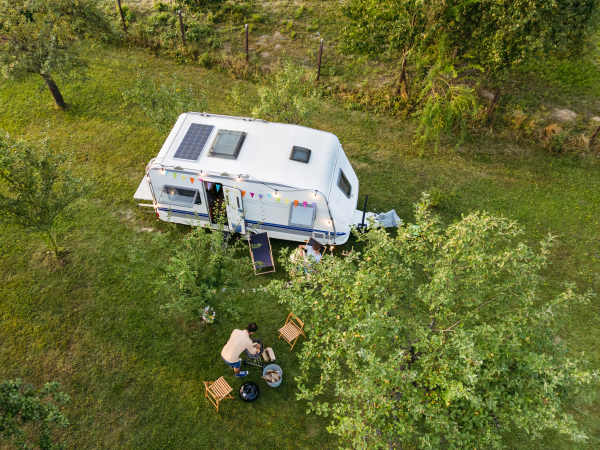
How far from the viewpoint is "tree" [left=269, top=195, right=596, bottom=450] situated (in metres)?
4.88

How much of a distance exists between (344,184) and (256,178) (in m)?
2.59

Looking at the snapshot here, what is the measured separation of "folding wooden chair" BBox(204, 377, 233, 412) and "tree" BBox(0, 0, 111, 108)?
1149 centimetres

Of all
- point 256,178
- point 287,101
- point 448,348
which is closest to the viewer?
point 448,348

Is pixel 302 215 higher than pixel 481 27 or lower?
lower

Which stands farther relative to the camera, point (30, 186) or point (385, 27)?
point (385, 27)

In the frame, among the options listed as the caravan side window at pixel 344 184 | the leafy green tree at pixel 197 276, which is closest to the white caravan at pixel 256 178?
the caravan side window at pixel 344 184

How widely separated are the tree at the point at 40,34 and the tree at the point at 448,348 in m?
12.1

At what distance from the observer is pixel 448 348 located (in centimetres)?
519

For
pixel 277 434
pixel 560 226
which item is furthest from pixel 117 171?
A: pixel 560 226

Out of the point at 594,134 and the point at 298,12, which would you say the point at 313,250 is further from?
the point at 298,12

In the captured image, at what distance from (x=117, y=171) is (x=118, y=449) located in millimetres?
8466

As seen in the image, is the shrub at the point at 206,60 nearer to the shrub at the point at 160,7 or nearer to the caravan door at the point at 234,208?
the shrub at the point at 160,7

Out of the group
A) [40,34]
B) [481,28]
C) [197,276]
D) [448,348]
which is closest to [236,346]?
[197,276]

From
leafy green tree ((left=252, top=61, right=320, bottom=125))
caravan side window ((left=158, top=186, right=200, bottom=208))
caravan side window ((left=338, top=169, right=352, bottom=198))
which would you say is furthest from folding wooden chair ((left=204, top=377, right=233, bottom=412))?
leafy green tree ((left=252, top=61, right=320, bottom=125))
